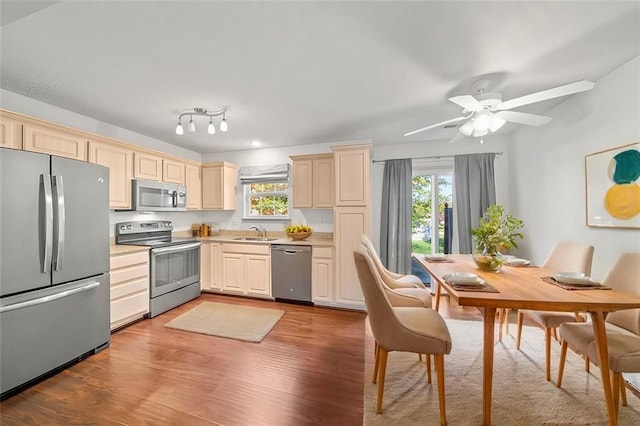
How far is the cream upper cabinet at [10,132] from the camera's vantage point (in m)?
2.10

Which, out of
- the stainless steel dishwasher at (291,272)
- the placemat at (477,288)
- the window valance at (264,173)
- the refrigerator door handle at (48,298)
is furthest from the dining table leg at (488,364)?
the window valance at (264,173)

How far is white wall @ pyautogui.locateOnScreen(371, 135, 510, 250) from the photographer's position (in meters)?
3.82

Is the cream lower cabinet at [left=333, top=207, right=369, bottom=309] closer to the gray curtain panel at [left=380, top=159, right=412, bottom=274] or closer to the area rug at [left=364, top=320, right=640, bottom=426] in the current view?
the gray curtain panel at [left=380, top=159, right=412, bottom=274]

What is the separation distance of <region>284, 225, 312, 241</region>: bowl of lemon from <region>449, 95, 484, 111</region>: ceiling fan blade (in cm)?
269

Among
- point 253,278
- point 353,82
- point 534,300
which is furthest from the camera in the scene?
point 253,278

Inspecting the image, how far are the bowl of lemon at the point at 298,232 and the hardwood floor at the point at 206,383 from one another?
1441 mm

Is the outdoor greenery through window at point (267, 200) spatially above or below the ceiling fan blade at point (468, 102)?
below

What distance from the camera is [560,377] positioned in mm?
1871

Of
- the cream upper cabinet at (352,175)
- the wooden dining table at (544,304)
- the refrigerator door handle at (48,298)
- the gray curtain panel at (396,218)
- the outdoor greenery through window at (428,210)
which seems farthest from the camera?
the outdoor greenery through window at (428,210)

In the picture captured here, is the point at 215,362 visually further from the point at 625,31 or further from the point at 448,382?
the point at 625,31

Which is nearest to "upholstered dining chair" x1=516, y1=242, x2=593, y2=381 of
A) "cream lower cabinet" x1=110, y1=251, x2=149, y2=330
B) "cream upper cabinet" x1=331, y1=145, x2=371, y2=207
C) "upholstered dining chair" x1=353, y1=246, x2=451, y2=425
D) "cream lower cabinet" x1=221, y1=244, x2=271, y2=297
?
"upholstered dining chair" x1=353, y1=246, x2=451, y2=425

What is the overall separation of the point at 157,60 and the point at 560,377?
3.94 m

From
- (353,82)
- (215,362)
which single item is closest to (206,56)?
(353,82)

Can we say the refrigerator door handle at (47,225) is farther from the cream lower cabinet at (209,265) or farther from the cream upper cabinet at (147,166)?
the cream lower cabinet at (209,265)
